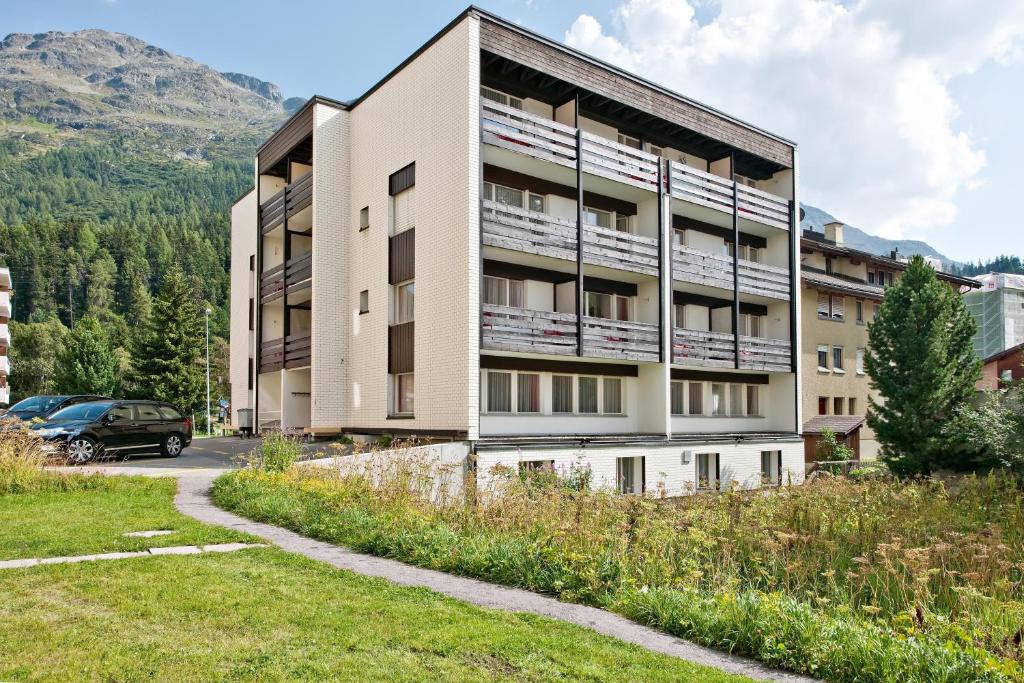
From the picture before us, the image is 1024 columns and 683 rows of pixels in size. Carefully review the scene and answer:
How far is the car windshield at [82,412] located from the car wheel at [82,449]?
797 millimetres

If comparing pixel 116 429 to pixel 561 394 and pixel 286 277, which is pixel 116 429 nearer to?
pixel 286 277

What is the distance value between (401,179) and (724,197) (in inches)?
517

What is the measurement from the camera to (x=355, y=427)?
26672mm

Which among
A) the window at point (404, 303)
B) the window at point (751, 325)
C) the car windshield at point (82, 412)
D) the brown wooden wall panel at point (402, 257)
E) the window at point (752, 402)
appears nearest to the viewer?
the car windshield at point (82, 412)

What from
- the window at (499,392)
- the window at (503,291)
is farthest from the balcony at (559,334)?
the window at (499,392)

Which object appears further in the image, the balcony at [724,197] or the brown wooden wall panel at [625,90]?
the balcony at [724,197]

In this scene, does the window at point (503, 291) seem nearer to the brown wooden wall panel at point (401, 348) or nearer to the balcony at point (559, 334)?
the balcony at point (559, 334)

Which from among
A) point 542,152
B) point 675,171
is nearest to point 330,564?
point 542,152

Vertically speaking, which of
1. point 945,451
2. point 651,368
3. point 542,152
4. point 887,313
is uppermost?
point 542,152

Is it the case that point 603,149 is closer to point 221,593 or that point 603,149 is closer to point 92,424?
point 92,424

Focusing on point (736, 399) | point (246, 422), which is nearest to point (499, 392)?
point (736, 399)

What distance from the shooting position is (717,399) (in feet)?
105

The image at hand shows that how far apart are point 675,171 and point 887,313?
487 inches

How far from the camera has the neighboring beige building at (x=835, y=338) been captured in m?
39.2
